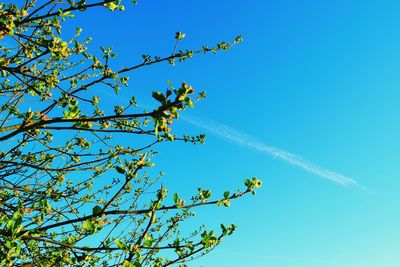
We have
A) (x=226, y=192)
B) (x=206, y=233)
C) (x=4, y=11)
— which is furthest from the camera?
(x=4, y=11)

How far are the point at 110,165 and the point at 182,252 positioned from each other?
10.5ft

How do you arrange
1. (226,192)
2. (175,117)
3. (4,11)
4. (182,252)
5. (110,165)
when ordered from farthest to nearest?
1. (110,165)
2. (4,11)
3. (226,192)
4. (182,252)
5. (175,117)

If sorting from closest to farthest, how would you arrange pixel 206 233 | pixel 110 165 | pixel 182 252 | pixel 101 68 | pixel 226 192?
pixel 206 233 → pixel 182 252 → pixel 226 192 → pixel 101 68 → pixel 110 165

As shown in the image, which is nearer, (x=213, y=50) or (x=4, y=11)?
(x=4, y=11)

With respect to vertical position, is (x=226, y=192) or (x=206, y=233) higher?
(x=226, y=192)

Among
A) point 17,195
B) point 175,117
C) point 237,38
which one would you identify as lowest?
A: point 175,117

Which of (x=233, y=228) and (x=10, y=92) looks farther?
(x=10, y=92)

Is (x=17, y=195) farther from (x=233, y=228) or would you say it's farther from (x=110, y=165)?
(x=233, y=228)

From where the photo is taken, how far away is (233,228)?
4.07 m

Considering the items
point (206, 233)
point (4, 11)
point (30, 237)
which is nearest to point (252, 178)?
point (206, 233)

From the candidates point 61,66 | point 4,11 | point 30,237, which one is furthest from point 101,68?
point 30,237

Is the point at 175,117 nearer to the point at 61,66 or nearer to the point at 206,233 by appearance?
the point at 206,233

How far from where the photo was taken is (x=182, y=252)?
388cm

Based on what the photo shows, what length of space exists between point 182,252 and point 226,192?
750 mm
